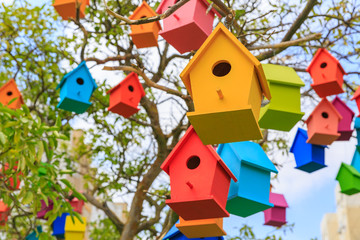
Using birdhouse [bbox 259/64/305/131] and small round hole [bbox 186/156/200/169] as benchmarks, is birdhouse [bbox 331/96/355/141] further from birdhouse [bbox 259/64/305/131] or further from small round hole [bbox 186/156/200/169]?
small round hole [bbox 186/156/200/169]

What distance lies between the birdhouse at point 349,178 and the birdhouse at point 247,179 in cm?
234

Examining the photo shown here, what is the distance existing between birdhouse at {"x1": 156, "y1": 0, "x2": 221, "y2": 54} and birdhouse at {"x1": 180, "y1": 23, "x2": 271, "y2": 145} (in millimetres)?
1034

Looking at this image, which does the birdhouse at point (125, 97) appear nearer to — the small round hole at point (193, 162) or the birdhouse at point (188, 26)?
the birdhouse at point (188, 26)

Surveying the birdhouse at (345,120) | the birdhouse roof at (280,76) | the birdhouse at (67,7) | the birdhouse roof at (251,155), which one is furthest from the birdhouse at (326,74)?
the birdhouse at (67,7)

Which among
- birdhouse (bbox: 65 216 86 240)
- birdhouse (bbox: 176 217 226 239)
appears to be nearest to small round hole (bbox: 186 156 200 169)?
birdhouse (bbox: 176 217 226 239)

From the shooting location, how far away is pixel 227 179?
3.32 meters

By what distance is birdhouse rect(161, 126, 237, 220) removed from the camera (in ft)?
10.1

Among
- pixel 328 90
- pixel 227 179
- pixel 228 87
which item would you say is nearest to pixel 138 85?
pixel 328 90

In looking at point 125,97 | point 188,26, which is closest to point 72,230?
point 125,97

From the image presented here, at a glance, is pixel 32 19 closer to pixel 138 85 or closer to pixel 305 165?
pixel 138 85

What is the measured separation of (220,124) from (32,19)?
6.35 metres

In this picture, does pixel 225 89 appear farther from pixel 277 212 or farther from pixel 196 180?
pixel 277 212

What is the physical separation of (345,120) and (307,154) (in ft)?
2.27

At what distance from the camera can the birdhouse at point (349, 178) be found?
5.87 metres
